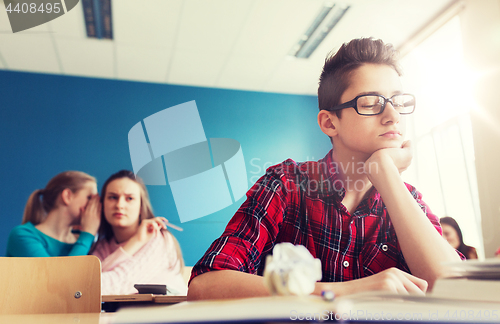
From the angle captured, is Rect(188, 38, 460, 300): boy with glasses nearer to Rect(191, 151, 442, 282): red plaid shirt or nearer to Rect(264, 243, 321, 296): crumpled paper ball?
Rect(191, 151, 442, 282): red plaid shirt

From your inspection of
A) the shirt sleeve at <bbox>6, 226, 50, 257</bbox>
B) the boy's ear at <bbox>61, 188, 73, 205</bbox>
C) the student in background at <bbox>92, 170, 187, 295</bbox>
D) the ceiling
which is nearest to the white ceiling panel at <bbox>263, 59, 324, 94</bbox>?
the ceiling

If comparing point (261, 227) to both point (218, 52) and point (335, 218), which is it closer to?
point (335, 218)

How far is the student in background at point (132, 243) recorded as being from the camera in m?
2.86

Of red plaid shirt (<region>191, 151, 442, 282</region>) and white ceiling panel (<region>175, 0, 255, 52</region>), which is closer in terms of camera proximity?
red plaid shirt (<region>191, 151, 442, 282</region>)

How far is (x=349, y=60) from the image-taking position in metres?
1.09

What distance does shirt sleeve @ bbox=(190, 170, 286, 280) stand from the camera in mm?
714

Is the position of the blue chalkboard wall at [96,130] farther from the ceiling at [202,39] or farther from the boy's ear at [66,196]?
the boy's ear at [66,196]

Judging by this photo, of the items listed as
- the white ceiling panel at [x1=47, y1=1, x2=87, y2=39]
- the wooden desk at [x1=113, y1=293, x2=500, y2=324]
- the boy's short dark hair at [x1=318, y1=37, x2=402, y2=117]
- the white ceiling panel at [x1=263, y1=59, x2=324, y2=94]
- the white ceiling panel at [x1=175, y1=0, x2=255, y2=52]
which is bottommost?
the wooden desk at [x1=113, y1=293, x2=500, y2=324]

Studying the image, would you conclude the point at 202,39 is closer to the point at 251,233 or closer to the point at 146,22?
the point at 146,22

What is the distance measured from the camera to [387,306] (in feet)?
0.97

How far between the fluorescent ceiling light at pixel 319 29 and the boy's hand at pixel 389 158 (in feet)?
7.75

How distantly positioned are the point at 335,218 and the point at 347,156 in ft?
0.71

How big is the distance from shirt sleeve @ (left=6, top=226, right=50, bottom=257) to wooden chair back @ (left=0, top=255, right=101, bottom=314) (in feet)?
5.88

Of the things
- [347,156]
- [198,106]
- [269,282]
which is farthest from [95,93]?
[269,282]
